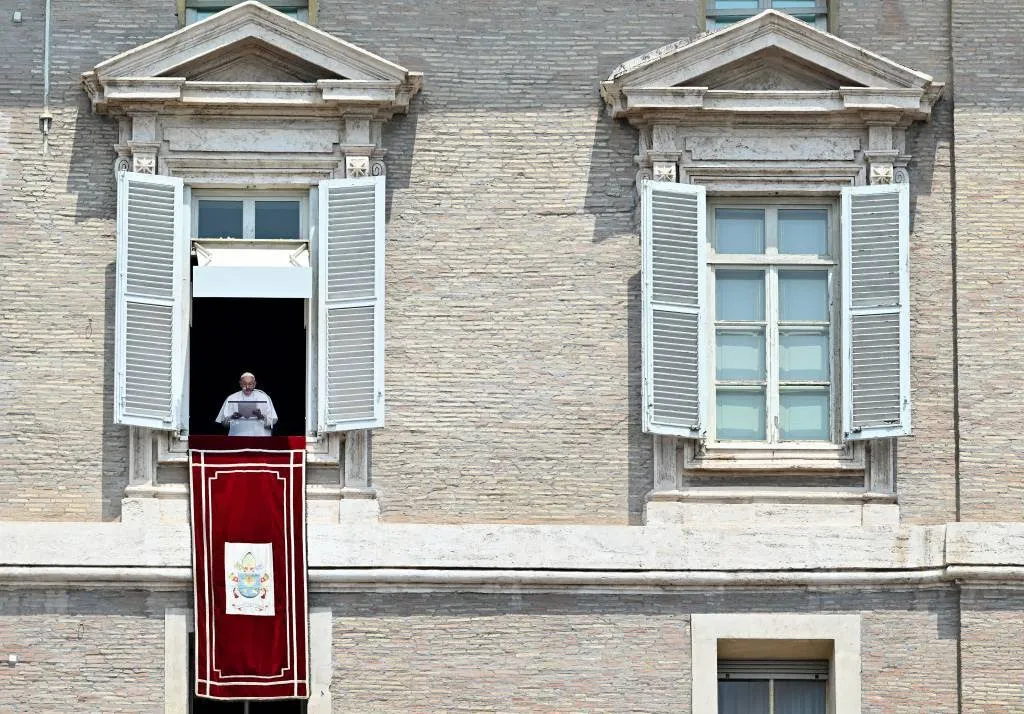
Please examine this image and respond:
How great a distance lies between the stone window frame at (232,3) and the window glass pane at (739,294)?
3.72 metres

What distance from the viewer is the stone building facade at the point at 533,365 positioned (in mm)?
21312

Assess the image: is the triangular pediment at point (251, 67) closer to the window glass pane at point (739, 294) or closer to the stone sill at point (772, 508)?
the window glass pane at point (739, 294)

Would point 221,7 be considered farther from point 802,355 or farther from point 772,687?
point 772,687

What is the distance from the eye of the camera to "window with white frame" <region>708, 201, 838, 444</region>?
864 inches

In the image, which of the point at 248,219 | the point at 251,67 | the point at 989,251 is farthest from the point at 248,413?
the point at 989,251

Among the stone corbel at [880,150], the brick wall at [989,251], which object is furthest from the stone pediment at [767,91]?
the brick wall at [989,251]

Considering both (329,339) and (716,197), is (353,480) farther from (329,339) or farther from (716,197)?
(716,197)

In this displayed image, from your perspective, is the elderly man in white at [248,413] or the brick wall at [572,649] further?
the elderly man in white at [248,413]

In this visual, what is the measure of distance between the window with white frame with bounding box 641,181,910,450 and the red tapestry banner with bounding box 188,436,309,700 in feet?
9.24

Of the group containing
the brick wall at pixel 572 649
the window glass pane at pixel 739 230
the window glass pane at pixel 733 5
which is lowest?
the brick wall at pixel 572 649

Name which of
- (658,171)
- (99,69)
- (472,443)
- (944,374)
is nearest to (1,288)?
(99,69)

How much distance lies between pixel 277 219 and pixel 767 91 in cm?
390

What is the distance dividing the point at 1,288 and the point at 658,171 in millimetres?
5099

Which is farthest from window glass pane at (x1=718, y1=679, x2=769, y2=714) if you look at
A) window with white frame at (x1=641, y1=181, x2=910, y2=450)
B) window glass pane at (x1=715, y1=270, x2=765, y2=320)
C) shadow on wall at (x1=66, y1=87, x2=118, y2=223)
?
shadow on wall at (x1=66, y1=87, x2=118, y2=223)
